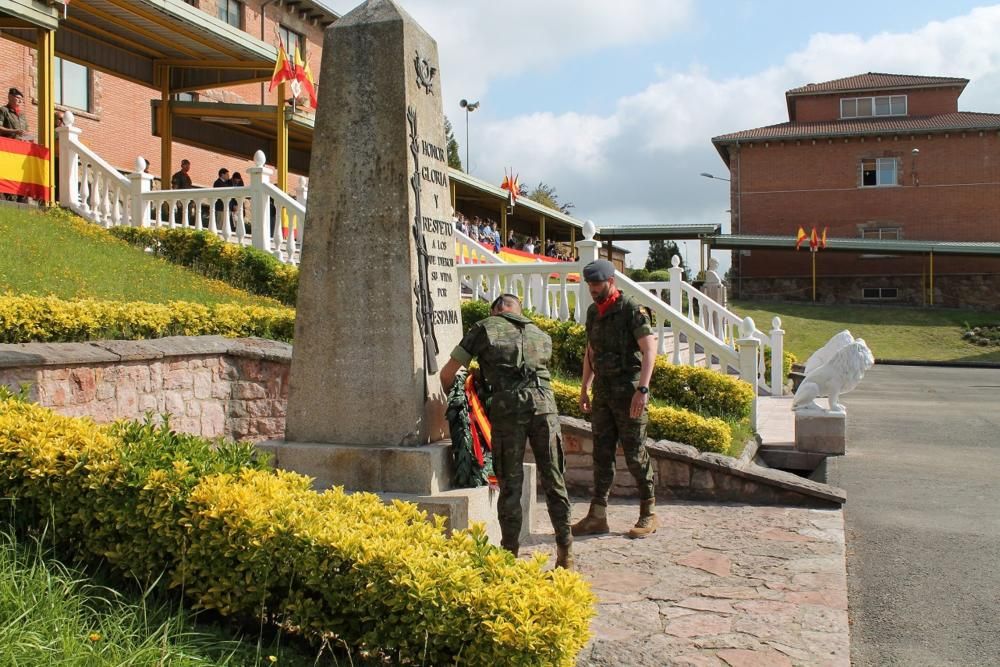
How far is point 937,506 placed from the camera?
7594 mm

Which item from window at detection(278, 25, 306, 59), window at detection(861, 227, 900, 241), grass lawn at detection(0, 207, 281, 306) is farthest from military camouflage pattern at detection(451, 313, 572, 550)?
window at detection(861, 227, 900, 241)

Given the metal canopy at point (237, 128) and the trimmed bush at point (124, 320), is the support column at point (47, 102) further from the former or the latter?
the trimmed bush at point (124, 320)

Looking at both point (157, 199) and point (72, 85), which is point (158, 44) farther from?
point (72, 85)

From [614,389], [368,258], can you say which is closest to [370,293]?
[368,258]

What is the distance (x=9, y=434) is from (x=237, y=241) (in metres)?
11.0

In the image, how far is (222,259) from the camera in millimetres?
13719

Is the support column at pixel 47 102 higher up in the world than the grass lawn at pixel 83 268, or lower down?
higher up

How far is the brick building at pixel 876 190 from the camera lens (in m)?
41.1

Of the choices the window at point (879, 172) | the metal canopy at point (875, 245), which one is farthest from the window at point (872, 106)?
the metal canopy at point (875, 245)

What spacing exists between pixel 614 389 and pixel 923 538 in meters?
2.56

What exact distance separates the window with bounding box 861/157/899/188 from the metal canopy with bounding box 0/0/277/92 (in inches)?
1265

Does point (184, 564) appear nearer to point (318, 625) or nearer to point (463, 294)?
point (318, 625)

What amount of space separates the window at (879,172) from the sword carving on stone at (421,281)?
41.7m

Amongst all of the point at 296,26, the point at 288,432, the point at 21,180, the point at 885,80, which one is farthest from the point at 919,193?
the point at 288,432
